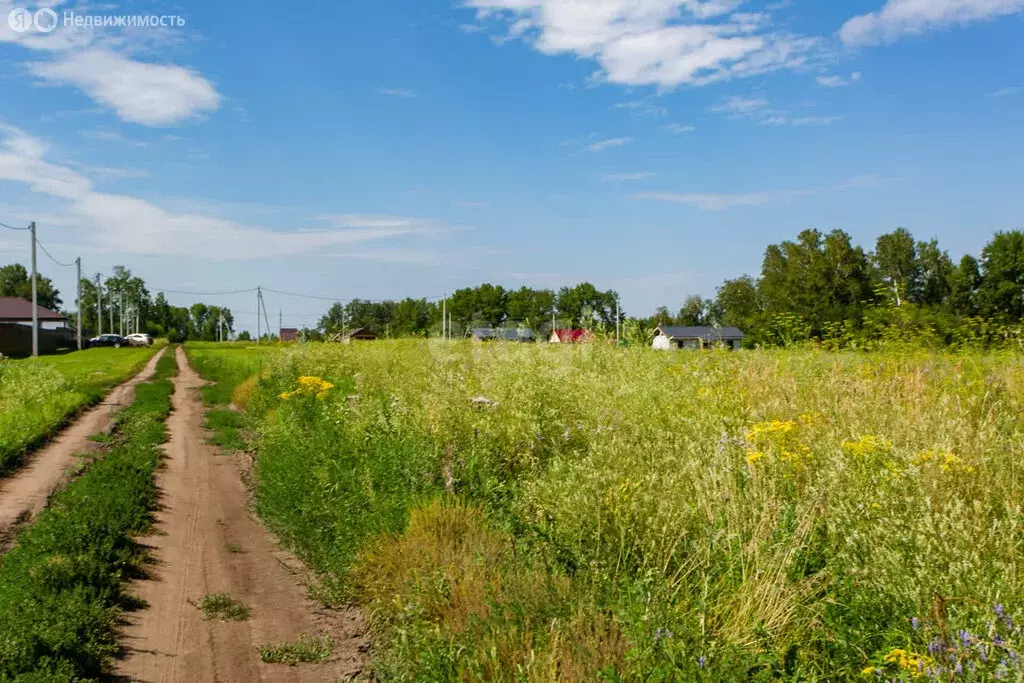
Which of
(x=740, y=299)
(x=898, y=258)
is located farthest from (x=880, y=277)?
(x=740, y=299)

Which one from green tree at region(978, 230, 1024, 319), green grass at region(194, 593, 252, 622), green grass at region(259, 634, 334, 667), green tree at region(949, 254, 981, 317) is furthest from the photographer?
green tree at region(949, 254, 981, 317)

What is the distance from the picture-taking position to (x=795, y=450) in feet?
21.1

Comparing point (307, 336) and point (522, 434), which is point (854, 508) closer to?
point (522, 434)

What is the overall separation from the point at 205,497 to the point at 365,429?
8.48ft

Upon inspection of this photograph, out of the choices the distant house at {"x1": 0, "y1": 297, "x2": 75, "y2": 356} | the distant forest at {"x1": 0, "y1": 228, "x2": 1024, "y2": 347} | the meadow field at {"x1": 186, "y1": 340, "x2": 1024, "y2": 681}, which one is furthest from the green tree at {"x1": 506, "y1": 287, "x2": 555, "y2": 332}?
the meadow field at {"x1": 186, "y1": 340, "x2": 1024, "y2": 681}

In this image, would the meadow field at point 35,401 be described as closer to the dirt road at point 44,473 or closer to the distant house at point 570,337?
the dirt road at point 44,473

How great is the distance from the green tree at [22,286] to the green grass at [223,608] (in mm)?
130848

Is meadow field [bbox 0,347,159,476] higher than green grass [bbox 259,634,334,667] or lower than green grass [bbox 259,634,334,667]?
higher

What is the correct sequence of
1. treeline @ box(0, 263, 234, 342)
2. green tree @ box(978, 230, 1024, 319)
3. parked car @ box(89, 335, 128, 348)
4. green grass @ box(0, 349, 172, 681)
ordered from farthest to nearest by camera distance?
1. treeline @ box(0, 263, 234, 342)
2. parked car @ box(89, 335, 128, 348)
3. green tree @ box(978, 230, 1024, 319)
4. green grass @ box(0, 349, 172, 681)

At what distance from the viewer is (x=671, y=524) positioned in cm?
478

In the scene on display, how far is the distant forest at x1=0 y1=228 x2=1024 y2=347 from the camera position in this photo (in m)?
16.2

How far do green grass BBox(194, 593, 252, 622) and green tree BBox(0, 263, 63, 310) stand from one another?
13085 cm

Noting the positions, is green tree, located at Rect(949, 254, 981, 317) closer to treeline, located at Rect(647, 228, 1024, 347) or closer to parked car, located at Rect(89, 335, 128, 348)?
treeline, located at Rect(647, 228, 1024, 347)

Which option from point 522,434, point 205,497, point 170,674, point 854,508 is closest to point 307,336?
point 205,497
